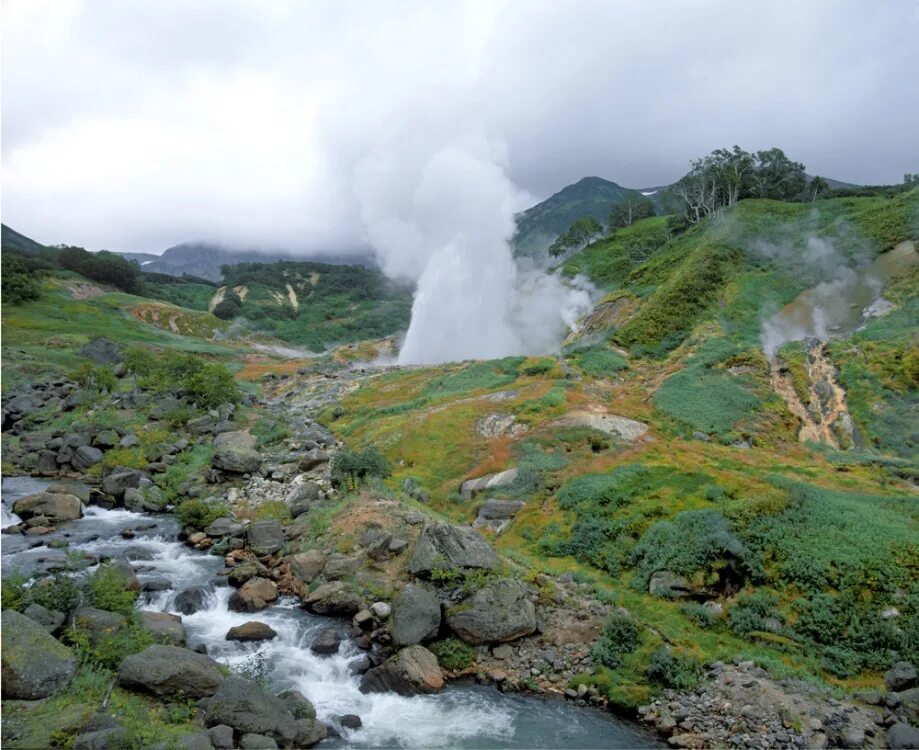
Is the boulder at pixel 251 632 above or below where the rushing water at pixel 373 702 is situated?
above

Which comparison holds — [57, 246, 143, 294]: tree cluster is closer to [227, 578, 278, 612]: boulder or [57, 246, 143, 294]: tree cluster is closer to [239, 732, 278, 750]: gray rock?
[227, 578, 278, 612]: boulder

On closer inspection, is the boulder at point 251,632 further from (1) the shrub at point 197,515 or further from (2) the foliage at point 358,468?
(2) the foliage at point 358,468

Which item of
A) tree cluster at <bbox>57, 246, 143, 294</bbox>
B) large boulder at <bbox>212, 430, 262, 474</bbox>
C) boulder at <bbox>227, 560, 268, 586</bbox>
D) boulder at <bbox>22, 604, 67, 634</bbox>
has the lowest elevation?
boulder at <bbox>227, 560, 268, 586</bbox>

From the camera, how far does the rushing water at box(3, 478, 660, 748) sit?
16359mm

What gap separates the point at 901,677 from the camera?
17.2 meters

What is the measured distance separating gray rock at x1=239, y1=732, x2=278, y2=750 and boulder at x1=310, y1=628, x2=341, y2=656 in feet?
19.4

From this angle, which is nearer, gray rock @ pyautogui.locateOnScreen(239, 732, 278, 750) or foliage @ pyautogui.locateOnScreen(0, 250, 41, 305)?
gray rock @ pyautogui.locateOnScreen(239, 732, 278, 750)

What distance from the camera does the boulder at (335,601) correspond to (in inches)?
875

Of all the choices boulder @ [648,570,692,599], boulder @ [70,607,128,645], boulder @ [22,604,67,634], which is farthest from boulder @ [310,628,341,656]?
boulder @ [648,570,692,599]

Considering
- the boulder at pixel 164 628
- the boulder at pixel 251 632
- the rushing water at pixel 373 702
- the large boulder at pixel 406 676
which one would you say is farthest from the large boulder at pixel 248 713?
the boulder at pixel 251 632

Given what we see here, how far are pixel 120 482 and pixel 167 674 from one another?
24117 mm

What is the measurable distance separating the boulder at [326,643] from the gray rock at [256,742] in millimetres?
5921

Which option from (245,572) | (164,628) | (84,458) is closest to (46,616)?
(164,628)

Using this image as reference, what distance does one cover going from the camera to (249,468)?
Answer: 125ft
